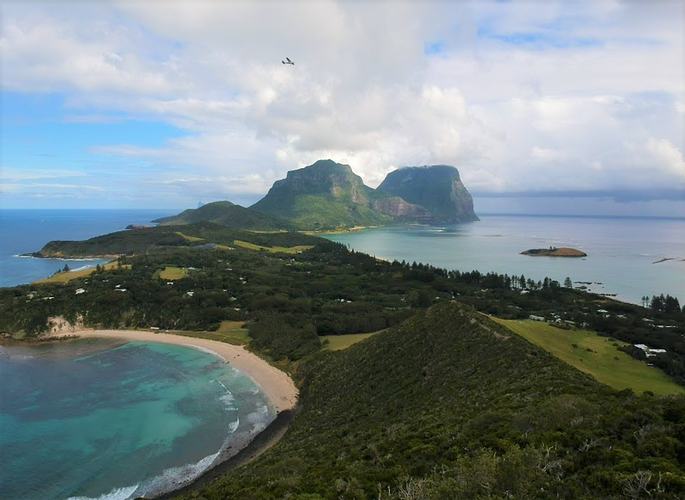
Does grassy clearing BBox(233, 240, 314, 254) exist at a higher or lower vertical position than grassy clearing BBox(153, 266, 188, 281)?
higher

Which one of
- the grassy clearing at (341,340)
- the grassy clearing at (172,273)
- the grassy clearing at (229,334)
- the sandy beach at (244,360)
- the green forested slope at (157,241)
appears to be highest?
the green forested slope at (157,241)

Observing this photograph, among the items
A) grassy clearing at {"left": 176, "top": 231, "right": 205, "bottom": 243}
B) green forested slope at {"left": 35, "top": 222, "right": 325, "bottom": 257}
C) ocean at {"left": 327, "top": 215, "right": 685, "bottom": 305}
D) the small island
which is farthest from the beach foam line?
the small island

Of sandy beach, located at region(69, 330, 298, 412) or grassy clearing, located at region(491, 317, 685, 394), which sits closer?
grassy clearing, located at region(491, 317, 685, 394)

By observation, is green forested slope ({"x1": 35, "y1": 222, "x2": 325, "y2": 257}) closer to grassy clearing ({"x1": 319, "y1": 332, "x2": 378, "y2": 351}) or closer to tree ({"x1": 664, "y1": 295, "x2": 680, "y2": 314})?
grassy clearing ({"x1": 319, "y1": 332, "x2": 378, "y2": 351})

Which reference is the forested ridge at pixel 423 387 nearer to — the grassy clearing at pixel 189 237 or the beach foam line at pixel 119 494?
the beach foam line at pixel 119 494

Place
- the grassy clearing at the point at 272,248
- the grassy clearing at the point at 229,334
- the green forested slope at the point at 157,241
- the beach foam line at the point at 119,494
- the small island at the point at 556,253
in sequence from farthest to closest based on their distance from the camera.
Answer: the small island at the point at 556,253
the grassy clearing at the point at 272,248
the green forested slope at the point at 157,241
the grassy clearing at the point at 229,334
the beach foam line at the point at 119,494

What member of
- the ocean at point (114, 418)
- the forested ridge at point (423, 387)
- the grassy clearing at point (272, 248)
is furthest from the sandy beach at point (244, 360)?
the grassy clearing at point (272, 248)

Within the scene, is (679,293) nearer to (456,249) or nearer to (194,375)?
(456,249)
